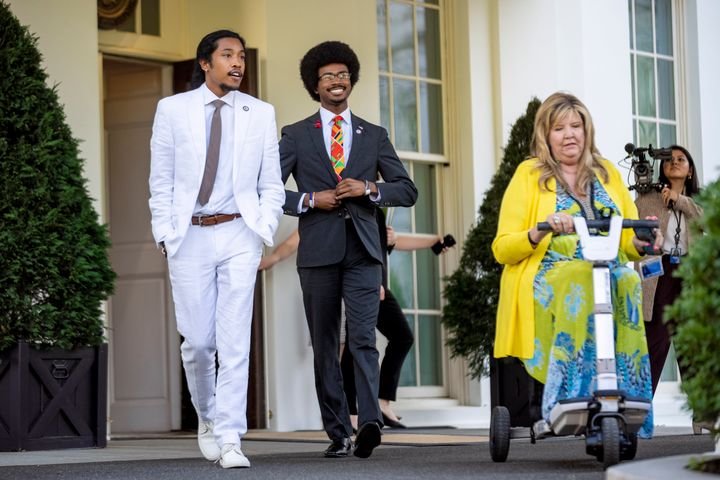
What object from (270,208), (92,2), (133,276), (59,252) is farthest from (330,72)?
(133,276)

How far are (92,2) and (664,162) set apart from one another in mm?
4016

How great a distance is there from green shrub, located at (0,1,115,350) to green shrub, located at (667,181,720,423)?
4.64 meters

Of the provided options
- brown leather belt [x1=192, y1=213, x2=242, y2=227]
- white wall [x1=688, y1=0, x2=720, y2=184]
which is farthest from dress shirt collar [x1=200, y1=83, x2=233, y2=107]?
white wall [x1=688, y1=0, x2=720, y2=184]

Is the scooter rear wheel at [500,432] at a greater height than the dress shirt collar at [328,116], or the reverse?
the dress shirt collar at [328,116]

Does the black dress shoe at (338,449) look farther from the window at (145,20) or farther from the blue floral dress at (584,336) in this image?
the window at (145,20)

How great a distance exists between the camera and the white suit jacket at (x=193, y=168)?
6.27m

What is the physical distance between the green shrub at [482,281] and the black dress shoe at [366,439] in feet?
11.6

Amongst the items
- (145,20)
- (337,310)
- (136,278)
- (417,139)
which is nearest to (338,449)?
(337,310)

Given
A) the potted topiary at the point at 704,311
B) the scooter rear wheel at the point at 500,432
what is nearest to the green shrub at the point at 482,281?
the scooter rear wheel at the point at 500,432

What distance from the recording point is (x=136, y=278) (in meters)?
11.2

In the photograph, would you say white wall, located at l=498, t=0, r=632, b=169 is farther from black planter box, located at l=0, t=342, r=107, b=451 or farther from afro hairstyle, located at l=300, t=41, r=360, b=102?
black planter box, located at l=0, t=342, r=107, b=451

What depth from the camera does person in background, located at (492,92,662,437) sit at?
5859 mm

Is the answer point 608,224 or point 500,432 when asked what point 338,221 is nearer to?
point 500,432

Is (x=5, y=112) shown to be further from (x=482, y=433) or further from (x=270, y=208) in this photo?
(x=482, y=433)
